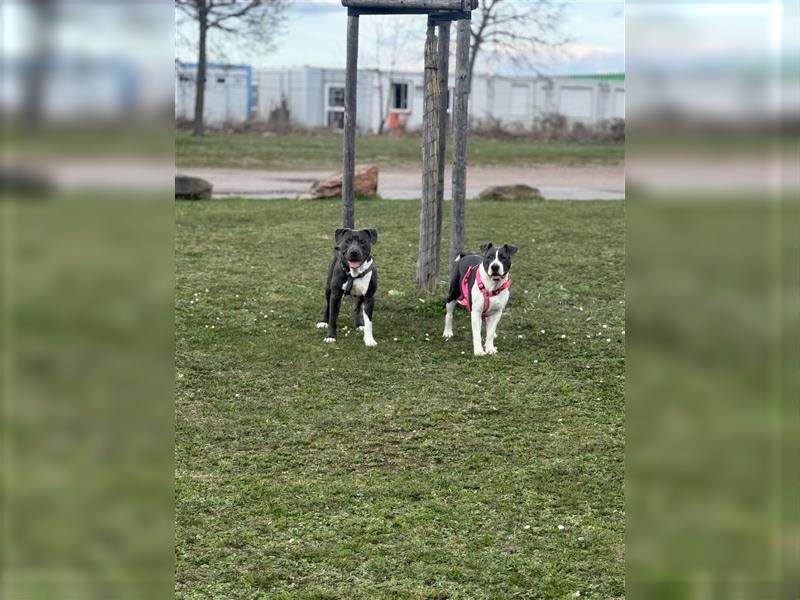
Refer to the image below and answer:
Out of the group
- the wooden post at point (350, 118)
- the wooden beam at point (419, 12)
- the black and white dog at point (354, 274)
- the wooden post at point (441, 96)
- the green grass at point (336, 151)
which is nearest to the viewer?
the black and white dog at point (354, 274)

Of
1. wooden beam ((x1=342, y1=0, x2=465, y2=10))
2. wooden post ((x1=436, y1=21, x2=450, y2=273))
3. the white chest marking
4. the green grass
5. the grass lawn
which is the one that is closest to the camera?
the grass lawn

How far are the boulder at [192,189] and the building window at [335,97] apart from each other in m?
22.4

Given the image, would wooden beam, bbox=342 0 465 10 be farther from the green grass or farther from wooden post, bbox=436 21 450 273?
the green grass

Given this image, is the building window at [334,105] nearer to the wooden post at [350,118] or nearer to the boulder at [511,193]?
the boulder at [511,193]

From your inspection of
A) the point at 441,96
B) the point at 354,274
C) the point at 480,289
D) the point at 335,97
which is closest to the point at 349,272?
the point at 354,274

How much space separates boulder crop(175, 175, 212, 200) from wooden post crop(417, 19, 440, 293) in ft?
31.0

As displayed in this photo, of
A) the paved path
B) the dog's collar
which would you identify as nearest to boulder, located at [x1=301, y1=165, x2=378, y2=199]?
the paved path

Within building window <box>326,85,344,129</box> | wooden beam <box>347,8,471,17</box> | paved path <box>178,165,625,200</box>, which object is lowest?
paved path <box>178,165,625,200</box>

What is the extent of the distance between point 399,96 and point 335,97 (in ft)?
9.08

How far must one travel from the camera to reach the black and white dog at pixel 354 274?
25.2ft

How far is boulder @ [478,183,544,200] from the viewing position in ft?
64.3

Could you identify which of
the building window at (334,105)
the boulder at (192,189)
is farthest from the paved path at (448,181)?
the building window at (334,105)

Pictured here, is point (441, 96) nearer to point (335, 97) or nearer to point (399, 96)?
point (399, 96)
